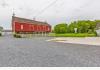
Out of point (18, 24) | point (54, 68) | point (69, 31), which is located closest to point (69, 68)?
point (54, 68)

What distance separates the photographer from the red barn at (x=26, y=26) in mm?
51891

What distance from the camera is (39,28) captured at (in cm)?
5806

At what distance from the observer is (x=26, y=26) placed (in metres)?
53.9

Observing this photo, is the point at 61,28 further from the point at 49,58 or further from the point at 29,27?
the point at 49,58

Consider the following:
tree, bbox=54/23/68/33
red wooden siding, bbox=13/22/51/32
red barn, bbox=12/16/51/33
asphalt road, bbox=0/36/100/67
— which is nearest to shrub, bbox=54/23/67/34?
tree, bbox=54/23/68/33

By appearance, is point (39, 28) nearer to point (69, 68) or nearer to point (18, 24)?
point (18, 24)

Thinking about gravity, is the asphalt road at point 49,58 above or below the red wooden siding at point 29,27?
below

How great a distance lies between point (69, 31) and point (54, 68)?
4943cm

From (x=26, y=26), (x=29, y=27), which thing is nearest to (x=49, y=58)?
(x=26, y=26)

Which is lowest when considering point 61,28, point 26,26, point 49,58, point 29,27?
point 49,58

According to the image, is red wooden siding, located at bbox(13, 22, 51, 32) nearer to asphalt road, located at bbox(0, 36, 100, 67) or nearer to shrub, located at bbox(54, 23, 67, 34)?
shrub, located at bbox(54, 23, 67, 34)

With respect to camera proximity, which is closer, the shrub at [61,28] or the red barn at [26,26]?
the red barn at [26,26]

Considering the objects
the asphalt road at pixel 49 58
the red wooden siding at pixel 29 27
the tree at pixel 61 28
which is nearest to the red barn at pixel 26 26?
the red wooden siding at pixel 29 27

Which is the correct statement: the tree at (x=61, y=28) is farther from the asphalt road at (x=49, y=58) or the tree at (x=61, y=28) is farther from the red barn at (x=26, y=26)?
the asphalt road at (x=49, y=58)
